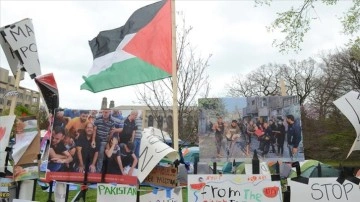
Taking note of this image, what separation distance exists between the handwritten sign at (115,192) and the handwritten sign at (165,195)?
0.58 feet

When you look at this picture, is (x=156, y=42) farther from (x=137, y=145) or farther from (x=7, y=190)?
(x=7, y=190)

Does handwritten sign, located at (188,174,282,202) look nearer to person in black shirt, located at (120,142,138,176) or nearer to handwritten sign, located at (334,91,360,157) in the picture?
person in black shirt, located at (120,142,138,176)

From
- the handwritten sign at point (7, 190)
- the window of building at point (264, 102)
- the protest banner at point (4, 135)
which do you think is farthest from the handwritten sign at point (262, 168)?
the protest banner at point (4, 135)

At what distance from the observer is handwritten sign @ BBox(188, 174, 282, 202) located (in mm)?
3832

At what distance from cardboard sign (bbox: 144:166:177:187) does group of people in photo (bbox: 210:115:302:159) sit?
609mm

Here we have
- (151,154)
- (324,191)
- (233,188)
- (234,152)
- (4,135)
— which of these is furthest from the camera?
(4,135)

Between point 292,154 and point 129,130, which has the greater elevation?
point 129,130

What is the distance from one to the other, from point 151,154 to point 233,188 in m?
0.86

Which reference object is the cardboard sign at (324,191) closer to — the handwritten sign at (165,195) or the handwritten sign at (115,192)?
the handwritten sign at (165,195)

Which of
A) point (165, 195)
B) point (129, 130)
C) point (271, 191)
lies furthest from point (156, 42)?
point (271, 191)

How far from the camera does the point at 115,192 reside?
13.2 feet

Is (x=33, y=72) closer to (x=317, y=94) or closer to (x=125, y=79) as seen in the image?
(x=125, y=79)

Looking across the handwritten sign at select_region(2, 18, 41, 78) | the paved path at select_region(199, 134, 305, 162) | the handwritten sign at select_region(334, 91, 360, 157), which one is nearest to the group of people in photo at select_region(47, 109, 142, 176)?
the paved path at select_region(199, 134, 305, 162)

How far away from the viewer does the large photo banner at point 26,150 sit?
4676mm
